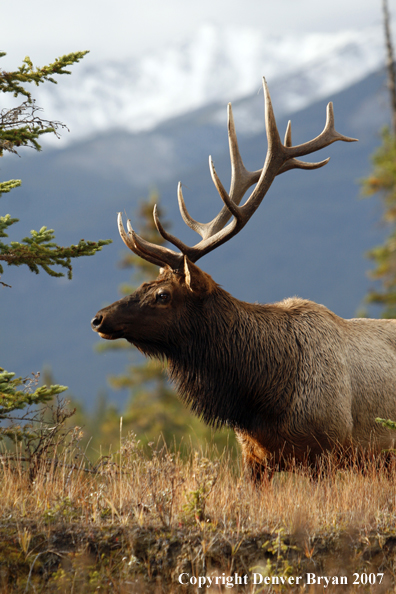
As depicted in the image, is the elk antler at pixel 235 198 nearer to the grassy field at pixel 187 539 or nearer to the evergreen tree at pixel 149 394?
the grassy field at pixel 187 539

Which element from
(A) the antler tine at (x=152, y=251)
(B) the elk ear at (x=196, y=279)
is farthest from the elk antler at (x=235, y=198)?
(B) the elk ear at (x=196, y=279)

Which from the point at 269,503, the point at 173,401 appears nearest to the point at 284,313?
the point at 269,503

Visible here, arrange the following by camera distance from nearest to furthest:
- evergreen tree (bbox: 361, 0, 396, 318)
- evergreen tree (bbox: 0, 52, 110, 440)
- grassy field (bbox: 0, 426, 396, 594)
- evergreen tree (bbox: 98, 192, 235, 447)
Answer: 1. grassy field (bbox: 0, 426, 396, 594)
2. evergreen tree (bbox: 0, 52, 110, 440)
3. evergreen tree (bbox: 361, 0, 396, 318)
4. evergreen tree (bbox: 98, 192, 235, 447)

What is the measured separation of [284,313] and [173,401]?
13867mm

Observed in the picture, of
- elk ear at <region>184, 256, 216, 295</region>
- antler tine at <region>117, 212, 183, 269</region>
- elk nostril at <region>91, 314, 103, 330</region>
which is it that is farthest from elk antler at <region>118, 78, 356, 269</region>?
elk nostril at <region>91, 314, 103, 330</region>

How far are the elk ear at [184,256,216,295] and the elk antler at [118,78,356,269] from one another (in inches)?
7.7

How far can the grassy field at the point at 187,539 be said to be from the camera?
3.72 meters

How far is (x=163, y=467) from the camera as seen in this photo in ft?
14.5

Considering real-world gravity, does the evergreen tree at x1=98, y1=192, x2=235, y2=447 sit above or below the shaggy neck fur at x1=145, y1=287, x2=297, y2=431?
above

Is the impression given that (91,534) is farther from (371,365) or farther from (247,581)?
(371,365)

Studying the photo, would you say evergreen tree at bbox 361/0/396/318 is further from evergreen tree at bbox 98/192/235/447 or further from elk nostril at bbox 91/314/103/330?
elk nostril at bbox 91/314/103/330

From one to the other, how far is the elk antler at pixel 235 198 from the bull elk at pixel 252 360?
15 mm

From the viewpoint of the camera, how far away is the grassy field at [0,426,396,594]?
3.72m

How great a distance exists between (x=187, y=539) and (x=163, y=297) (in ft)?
7.12
